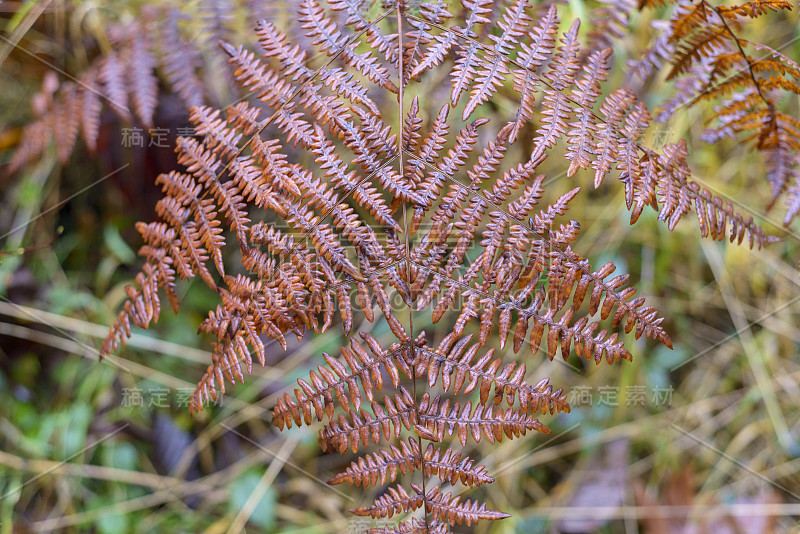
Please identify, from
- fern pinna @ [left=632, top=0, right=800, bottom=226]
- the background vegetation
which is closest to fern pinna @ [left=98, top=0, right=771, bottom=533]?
fern pinna @ [left=632, top=0, right=800, bottom=226]

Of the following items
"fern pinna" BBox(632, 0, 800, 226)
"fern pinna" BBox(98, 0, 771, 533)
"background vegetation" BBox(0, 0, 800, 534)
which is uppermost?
"fern pinna" BBox(632, 0, 800, 226)

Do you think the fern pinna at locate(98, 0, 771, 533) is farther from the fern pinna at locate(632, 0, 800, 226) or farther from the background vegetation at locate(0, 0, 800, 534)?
the background vegetation at locate(0, 0, 800, 534)

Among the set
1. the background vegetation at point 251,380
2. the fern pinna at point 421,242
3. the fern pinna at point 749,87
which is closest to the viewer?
the fern pinna at point 421,242

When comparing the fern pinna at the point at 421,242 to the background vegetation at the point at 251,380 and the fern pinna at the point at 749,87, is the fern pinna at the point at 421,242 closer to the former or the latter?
the fern pinna at the point at 749,87

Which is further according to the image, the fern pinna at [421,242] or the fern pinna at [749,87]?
the fern pinna at [749,87]

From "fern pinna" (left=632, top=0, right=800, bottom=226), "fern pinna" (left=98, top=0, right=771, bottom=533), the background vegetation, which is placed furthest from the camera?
the background vegetation

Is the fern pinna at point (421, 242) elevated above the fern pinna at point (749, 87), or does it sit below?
below

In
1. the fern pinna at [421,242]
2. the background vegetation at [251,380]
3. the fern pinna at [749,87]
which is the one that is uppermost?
the fern pinna at [749,87]

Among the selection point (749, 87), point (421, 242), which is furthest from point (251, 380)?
point (749, 87)

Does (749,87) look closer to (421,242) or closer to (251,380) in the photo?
(421,242)

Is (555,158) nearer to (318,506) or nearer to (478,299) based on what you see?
(478,299)

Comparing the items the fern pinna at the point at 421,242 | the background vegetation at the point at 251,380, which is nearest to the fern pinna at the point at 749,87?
the fern pinna at the point at 421,242

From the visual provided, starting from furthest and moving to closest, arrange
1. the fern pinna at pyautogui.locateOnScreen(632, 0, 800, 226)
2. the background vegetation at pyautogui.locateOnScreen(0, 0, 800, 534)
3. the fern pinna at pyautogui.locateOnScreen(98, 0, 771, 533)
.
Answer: the background vegetation at pyautogui.locateOnScreen(0, 0, 800, 534), the fern pinna at pyautogui.locateOnScreen(632, 0, 800, 226), the fern pinna at pyautogui.locateOnScreen(98, 0, 771, 533)
